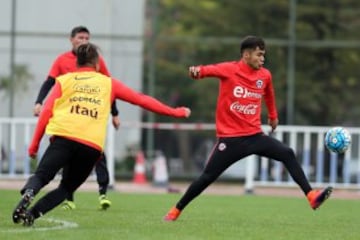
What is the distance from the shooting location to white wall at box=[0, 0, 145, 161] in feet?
67.8

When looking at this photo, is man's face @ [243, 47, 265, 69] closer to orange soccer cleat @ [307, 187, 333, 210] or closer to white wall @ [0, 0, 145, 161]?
orange soccer cleat @ [307, 187, 333, 210]

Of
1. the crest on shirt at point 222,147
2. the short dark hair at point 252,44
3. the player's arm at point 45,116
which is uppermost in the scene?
the short dark hair at point 252,44

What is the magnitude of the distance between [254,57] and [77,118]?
7.19 feet

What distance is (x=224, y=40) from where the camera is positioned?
831 inches

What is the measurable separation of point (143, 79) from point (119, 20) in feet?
4.28

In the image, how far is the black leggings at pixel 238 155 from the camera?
30.9 ft

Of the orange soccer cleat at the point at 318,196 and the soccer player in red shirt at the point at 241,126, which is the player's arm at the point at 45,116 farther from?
the orange soccer cleat at the point at 318,196

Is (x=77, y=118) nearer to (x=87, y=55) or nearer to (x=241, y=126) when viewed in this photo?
(x=87, y=55)

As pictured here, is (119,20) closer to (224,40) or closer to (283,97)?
(224,40)

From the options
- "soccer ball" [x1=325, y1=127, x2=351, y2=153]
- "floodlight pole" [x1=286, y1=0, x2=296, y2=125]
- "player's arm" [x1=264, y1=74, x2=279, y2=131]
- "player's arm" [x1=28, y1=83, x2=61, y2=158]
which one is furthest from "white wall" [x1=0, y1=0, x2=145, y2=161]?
"player's arm" [x1=28, y1=83, x2=61, y2=158]

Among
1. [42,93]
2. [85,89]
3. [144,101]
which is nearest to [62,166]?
[85,89]

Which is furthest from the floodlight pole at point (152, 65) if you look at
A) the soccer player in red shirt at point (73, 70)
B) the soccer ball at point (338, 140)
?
the soccer ball at point (338, 140)

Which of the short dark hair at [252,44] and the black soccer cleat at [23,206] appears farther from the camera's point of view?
the short dark hair at [252,44]

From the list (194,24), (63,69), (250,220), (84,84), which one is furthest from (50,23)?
(84,84)
